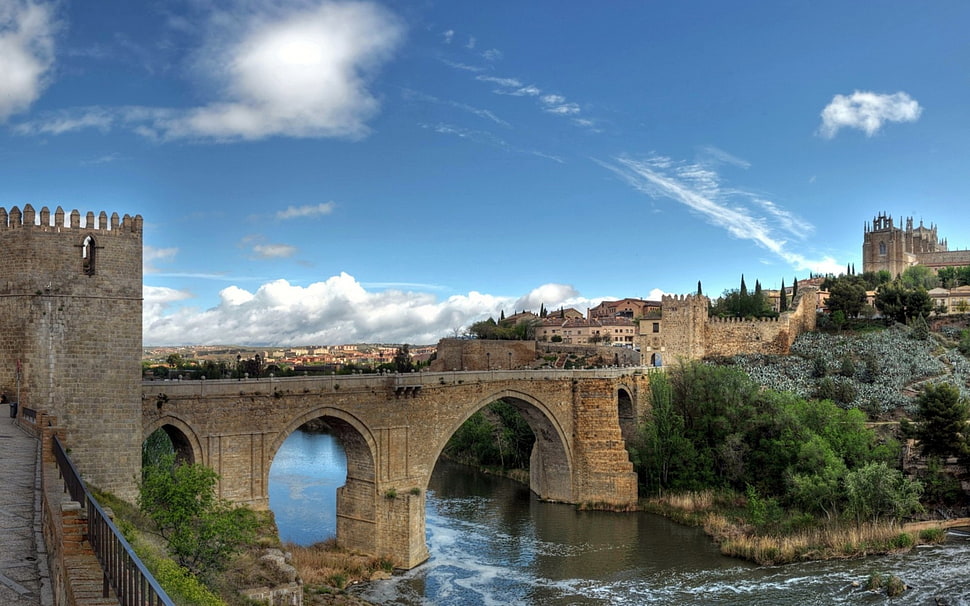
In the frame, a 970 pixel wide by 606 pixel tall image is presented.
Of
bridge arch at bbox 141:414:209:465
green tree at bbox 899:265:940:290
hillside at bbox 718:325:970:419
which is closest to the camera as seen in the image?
bridge arch at bbox 141:414:209:465

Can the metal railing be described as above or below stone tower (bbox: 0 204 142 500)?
below

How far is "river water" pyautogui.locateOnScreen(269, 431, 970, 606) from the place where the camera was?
69.3 ft

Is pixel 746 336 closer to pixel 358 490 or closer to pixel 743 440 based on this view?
pixel 743 440

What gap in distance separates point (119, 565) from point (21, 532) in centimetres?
303

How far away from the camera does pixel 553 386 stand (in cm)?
3247

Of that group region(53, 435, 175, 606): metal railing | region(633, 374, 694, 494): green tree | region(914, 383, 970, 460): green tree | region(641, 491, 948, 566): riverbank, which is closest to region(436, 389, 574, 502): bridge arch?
region(633, 374, 694, 494): green tree

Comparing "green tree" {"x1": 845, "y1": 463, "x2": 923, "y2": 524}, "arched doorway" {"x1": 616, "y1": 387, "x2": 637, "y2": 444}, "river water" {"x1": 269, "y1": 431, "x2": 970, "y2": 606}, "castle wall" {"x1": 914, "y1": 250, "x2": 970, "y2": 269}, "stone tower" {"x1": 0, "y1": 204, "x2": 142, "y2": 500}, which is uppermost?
"castle wall" {"x1": 914, "y1": 250, "x2": 970, "y2": 269}

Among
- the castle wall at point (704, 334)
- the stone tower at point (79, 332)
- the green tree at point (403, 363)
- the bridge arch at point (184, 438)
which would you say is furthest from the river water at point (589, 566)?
the green tree at point (403, 363)

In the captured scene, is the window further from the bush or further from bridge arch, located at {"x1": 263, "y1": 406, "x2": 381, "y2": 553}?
bridge arch, located at {"x1": 263, "y1": 406, "x2": 381, "y2": 553}

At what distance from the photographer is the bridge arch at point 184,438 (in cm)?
1931

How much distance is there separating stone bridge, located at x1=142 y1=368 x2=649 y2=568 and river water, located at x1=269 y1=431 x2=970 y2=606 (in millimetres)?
1606

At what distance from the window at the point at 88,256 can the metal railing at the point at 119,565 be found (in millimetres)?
9364

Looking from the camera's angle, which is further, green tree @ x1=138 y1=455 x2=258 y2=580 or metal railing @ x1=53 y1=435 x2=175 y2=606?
green tree @ x1=138 y1=455 x2=258 y2=580

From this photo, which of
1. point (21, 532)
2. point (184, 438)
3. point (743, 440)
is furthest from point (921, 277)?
point (21, 532)
